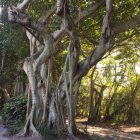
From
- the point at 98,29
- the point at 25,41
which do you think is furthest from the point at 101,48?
the point at 25,41

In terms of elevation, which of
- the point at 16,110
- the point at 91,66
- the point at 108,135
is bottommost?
the point at 108,135

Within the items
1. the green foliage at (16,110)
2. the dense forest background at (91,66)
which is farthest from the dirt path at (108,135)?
the green foliage at (16,110)

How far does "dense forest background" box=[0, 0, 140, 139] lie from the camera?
12289mm

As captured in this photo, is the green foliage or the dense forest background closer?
the dense forest background

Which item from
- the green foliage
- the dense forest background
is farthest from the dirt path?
the green foliage

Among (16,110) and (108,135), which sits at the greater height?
(16,110)

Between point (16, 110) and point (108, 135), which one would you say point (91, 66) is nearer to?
point (108, 135)

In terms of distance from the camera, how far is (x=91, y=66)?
11016 millimetres

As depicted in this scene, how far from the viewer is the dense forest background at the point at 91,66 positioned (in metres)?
12.3

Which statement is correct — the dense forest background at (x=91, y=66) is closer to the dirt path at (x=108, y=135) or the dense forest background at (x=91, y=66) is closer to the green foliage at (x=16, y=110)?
the green foliage at (x=16, y=110)

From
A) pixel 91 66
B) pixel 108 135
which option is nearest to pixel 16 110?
pixel 108 135

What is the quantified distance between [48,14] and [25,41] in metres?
3.30

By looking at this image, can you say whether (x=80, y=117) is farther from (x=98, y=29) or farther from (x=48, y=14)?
(x=48, y=14)

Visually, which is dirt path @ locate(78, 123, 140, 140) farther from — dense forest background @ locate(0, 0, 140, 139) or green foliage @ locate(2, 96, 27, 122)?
green foliage @ locate(2, 96, 27, 122)
